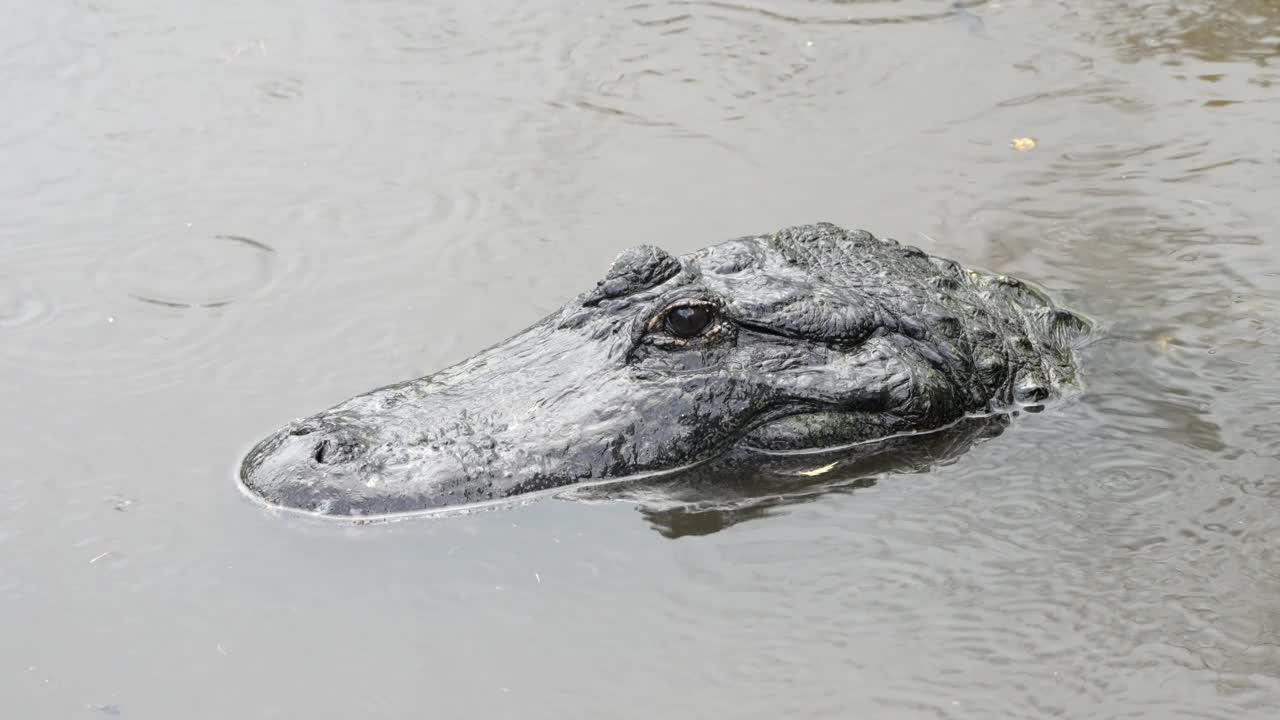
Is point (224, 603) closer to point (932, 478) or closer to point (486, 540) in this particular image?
point (486, 540)

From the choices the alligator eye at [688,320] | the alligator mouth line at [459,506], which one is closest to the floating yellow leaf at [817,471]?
the alligator mouth line at [459,506]

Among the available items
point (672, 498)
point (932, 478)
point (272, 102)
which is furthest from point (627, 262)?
point (272, 102)

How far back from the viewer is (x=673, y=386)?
5234 millimetres

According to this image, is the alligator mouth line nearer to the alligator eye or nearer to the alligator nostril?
the alligator nostril

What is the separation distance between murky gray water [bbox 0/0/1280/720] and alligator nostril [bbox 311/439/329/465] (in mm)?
260

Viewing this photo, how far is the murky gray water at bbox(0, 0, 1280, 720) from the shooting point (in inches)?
177

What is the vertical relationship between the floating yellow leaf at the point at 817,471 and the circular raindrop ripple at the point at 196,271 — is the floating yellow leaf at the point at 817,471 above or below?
below

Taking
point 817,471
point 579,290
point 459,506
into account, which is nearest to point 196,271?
point 579,290

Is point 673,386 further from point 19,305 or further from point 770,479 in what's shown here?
point 19,305

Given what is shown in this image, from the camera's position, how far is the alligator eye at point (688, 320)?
17.3ft

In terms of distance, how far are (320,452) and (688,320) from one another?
1539mm

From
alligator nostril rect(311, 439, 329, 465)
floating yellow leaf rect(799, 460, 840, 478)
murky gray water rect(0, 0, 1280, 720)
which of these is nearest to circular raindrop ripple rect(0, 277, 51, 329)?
murky gray water rect(0, 0, 1280, 720)

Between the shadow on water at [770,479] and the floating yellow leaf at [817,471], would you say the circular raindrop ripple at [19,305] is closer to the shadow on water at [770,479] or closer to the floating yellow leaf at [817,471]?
the shadow on water at [770,479]

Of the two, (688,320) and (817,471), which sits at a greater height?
(688,320)
